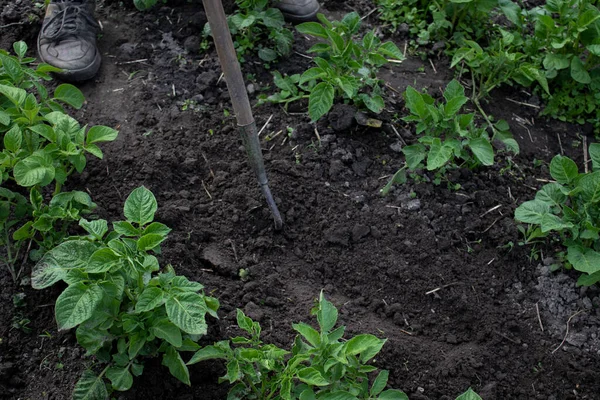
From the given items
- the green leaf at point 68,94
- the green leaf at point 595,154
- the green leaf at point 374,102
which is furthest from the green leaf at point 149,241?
the green leaf at point 595,154

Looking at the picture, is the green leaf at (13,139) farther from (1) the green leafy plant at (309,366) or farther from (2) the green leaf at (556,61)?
(2) the green leaf at (556,61)

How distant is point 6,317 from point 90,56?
151 centimetres

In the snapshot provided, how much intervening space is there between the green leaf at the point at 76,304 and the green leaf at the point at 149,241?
206mm

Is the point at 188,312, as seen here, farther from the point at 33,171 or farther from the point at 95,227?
the point at 33,171

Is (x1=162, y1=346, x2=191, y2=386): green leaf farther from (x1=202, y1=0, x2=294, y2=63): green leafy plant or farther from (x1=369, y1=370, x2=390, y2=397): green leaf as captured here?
(x1=202, y1=0, x2=294, y2=63): green leafy plant

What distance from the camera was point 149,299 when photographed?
6.75 feet

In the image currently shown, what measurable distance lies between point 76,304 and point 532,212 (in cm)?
189

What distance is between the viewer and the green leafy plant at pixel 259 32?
340 centimetres

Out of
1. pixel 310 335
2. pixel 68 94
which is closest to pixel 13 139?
pixel 68 94

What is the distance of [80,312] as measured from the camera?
1.97m

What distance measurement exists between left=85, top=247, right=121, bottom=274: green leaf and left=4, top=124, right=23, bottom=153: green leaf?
70 centimetres

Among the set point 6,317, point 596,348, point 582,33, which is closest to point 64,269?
point 6,317

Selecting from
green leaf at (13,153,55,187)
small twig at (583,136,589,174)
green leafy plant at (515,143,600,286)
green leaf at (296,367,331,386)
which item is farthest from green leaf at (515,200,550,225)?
green leaf at (13,153,55,187)

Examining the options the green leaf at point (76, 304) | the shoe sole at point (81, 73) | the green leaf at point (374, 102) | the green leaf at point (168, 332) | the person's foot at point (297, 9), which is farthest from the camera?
the person's foot at point (297, 9)
